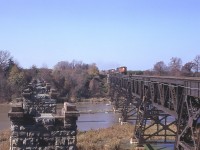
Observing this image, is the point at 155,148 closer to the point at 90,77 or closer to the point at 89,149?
the point at 89,149

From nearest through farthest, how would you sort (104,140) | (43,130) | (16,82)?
(43,130) → (104,140) → (16,82)

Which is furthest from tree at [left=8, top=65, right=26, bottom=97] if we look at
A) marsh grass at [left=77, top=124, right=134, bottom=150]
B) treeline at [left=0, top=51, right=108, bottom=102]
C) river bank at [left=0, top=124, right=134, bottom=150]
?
river bank at [left=0, top=124, right=134, bottom=150]

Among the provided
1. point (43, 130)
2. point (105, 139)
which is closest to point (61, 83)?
point (105, 139)

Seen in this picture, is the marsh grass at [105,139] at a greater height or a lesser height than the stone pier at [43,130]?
lesser

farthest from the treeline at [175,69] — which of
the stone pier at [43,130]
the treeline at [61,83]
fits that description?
the stone pier at [43,130]

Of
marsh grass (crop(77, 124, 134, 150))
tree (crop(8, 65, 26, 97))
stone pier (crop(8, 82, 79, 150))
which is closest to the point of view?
stone pier (crop(8, 82, 79, 150))

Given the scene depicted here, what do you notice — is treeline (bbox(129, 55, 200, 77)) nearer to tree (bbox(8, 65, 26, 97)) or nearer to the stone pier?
tree (bbox(8, 65, 26, 97))

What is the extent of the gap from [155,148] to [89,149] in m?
5.12

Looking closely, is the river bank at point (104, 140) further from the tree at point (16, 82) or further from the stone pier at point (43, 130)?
the tree at point (16, 82)

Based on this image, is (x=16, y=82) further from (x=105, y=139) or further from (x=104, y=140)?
(x=104, y=140)

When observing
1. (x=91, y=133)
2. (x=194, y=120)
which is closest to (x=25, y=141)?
(x=194, y=120)

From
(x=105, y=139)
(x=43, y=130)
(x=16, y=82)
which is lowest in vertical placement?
(x=105, y=139)

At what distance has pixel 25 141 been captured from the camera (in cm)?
855

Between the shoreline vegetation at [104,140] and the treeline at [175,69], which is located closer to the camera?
the shoreline vegetation at [104,140]
